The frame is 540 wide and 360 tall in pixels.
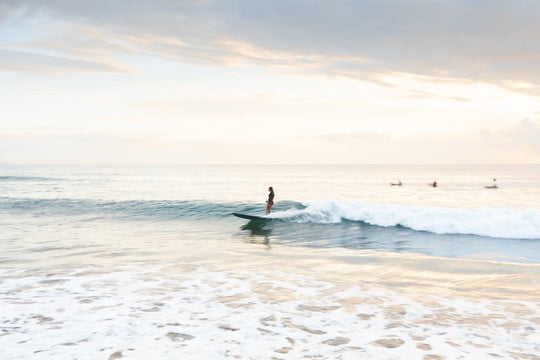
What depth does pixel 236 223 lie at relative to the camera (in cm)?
2561

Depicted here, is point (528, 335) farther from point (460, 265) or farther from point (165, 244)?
point (165, 244)

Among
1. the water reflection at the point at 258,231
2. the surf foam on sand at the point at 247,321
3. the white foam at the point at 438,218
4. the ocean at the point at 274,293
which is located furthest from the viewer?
the white foam at the point at 438,218

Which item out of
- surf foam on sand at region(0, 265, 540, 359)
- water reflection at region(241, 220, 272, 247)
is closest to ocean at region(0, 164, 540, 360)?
surf foam on sand at region(0, 265, 540, 359)

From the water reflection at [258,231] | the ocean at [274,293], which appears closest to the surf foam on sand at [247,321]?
the ocean at [274,293]

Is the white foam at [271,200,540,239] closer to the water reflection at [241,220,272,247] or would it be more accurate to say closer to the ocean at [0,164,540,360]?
the ocean at [0,164,540,360]

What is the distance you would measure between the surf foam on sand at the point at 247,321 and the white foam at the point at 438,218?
1339cm

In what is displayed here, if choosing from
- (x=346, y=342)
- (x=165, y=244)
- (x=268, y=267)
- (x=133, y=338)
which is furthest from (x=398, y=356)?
(x=165, y=244)

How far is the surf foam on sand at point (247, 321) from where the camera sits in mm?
6273

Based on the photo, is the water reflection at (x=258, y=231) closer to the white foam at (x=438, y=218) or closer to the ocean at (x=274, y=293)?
the ocean at (x=274, y=293)

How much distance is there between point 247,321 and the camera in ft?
25.0

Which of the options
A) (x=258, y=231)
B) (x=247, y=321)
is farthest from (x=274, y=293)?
(x=258, y=231)

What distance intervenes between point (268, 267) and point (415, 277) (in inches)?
171

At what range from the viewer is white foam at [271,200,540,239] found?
69.6ft

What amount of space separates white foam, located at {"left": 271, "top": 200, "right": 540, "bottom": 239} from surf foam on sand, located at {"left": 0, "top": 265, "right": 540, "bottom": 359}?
13.4 meters
